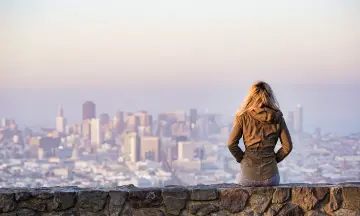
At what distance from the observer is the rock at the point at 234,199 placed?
6434mm

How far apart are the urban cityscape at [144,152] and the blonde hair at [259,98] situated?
24.6 m

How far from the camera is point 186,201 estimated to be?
646 cm

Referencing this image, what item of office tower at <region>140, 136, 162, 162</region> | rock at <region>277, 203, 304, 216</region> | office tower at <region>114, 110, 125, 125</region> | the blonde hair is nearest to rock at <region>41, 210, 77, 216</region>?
the blonde hair

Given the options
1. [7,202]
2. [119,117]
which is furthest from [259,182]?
[119,117]

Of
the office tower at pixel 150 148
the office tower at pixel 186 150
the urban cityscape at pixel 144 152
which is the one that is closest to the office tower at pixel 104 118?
the urban cityscape at pixel 144 152

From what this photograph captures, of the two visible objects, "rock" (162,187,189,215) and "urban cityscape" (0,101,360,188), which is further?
"urban cityscape" (0,101,360,188)

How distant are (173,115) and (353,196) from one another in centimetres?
4412

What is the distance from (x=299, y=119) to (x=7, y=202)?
37199mm

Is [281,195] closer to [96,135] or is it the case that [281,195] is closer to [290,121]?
[290,121]

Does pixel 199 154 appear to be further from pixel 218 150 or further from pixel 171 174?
pixel 171 174

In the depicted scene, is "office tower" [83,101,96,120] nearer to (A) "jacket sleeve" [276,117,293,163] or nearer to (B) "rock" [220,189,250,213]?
(A) "jacket sleeve" [276,117,293,163]

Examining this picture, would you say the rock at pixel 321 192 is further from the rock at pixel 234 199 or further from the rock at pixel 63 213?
the rock at pixel 63 213

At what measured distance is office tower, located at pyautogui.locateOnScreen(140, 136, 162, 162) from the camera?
42812 millimetres

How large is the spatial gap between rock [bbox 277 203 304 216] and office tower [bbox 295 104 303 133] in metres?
33.1
